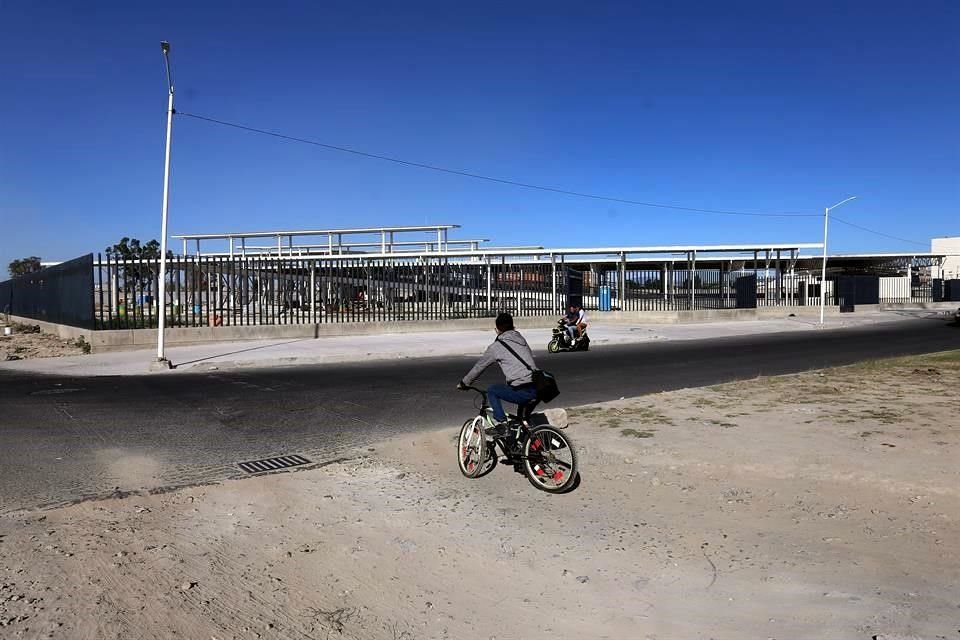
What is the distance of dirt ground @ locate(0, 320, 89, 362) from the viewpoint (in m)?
19.6

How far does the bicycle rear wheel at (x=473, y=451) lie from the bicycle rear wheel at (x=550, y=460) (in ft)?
1.68

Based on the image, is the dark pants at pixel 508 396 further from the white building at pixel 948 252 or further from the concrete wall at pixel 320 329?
the white building at pixel 948 252

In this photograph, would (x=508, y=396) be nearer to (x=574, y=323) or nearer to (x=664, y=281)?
(x=574, y=323)

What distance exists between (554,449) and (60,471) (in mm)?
4795

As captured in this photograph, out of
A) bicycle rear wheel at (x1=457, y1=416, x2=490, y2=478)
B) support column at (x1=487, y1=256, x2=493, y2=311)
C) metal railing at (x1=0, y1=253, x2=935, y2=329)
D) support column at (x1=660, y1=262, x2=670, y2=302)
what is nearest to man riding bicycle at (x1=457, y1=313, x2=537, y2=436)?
bicycle rear wheel at (x1=457, y1=416, x2=490, y2=478)

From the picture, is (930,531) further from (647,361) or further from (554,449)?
(647,361)

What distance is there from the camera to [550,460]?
598cm

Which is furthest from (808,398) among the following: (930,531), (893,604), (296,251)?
(296,251)

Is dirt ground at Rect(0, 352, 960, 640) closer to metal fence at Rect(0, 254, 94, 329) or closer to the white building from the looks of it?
metal fence at Rect(0, 254, 94, 329)

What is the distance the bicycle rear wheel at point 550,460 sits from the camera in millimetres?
5930

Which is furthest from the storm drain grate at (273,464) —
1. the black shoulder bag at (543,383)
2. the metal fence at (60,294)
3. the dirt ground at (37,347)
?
the metal fence at (60,294)

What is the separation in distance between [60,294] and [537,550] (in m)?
26.2

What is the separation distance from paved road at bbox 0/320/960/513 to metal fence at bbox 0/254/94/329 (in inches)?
256

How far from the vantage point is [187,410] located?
405 inches
